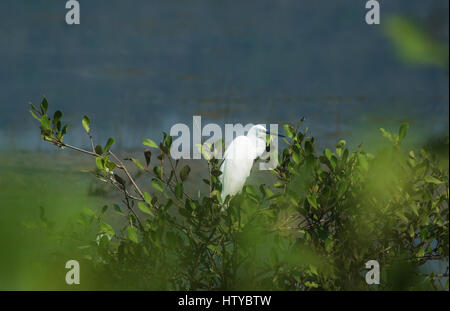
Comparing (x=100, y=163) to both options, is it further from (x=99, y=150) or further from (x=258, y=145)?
(x=258, y=145)

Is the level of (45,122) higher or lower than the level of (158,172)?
higher

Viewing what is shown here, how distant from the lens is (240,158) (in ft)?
6.63

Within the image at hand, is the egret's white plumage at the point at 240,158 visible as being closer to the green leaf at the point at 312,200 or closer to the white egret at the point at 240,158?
the white egret at the point at 240,158

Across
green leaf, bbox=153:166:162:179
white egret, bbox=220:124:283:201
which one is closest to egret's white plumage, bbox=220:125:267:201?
white egret, bbox=220:124:283:201

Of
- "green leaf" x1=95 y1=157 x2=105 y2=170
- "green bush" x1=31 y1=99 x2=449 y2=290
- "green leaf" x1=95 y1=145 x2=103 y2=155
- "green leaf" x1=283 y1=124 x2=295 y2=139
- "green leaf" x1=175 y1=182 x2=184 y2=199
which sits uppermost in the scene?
"green leaf" x1=283 y1=124 x2=295 y2=139

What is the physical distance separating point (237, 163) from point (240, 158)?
0.08ft

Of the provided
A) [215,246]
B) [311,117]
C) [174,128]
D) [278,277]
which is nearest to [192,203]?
[215,246]

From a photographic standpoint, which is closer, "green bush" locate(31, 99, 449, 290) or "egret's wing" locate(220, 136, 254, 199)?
"green bush" locate(31, 99, 449, 290)

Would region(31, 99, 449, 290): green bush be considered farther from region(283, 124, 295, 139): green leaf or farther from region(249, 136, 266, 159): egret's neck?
region(249, 136, 266, 159): egret's neck

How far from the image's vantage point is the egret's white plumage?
2.01 meters

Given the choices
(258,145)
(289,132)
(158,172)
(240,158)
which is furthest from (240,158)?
(158,172)
